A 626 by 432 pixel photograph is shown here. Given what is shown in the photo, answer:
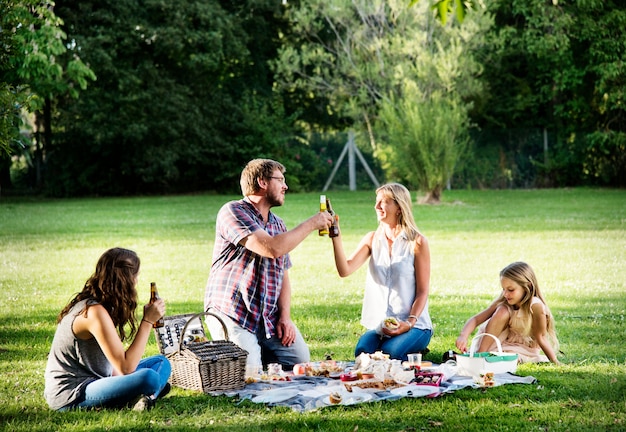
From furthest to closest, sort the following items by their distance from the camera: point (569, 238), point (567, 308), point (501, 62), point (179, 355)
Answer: point (501, 62), point (569, 238), point (567, 308), point (179, 355)

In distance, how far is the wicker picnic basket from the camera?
237 inches

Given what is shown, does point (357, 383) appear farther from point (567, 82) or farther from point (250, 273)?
point (567, 82)

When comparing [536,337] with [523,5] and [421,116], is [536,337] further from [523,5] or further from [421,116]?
[523,5]

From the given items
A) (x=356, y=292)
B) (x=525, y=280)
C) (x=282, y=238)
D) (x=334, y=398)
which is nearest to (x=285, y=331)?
(x=282, y=238)

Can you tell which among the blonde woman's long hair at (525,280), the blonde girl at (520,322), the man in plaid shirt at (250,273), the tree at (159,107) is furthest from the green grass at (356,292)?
the tree at (159,107)

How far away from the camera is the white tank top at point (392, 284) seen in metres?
7.06

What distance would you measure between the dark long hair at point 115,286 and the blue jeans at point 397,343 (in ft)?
7.19

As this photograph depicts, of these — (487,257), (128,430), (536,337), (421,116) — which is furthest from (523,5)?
(128,430)

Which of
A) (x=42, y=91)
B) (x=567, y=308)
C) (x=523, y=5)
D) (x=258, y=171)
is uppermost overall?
(x=523, y=5)

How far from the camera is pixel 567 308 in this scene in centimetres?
988

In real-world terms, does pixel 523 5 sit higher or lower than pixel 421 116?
higher

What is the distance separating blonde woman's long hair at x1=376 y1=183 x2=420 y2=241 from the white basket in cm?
112

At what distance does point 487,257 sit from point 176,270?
489 cm

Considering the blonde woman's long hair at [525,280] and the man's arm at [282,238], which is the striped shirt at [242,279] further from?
the blonde woman's long hair at [525,280]
